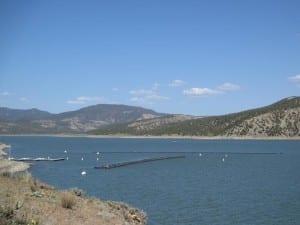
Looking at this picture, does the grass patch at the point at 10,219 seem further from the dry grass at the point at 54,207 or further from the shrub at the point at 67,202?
the shrub at the point at 67,202

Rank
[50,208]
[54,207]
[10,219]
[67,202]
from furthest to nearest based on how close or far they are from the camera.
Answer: [67,202] < [54,207] < [50,208] < [10,219]

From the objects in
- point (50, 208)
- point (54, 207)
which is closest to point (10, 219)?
point (50, 208)

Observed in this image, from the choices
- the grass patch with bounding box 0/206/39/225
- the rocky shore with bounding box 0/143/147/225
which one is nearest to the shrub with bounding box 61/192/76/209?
the rocky shore with bounding box 0/143/147/225

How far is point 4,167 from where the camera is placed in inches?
3292

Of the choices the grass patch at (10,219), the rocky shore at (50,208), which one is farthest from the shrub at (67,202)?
the grass patch at (10,219)

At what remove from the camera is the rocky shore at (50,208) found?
25.3 metres

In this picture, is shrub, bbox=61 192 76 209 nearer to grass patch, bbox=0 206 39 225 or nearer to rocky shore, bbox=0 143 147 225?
rocky shore, bbox=0 143 147 225

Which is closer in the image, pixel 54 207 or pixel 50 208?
pixel 50 208

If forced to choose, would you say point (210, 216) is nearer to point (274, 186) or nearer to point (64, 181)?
point (274, 186)

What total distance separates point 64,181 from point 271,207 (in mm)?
36553

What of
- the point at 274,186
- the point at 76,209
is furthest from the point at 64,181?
the point at 76,209

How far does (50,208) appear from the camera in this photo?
27.9 m

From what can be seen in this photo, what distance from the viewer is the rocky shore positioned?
2532cm

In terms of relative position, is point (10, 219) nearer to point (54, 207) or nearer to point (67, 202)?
point (54, 207)
